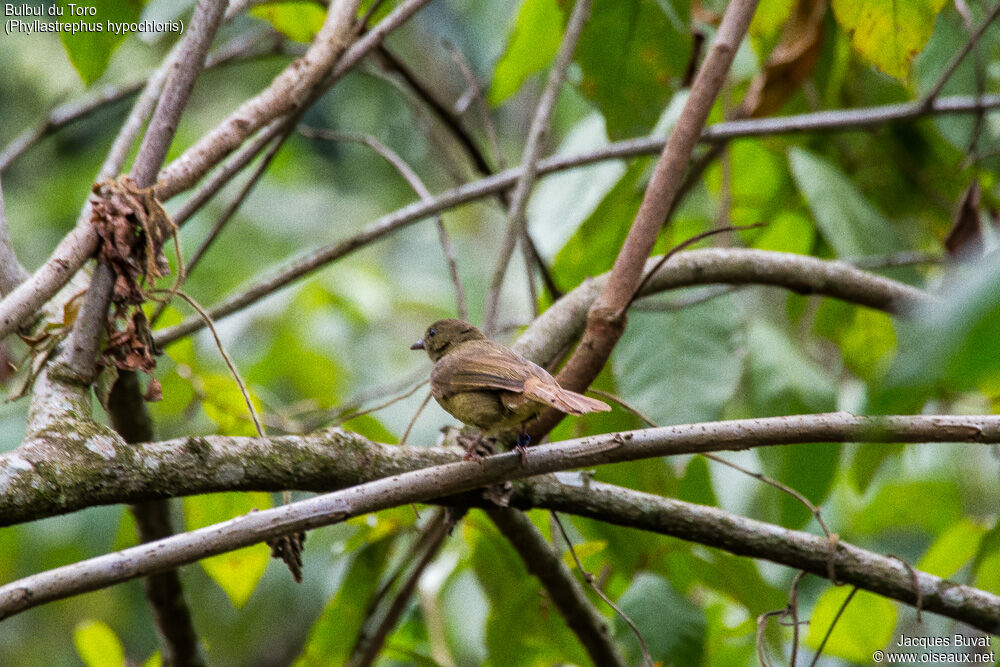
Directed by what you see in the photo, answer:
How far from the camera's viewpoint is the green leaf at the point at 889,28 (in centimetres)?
216

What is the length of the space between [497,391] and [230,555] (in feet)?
3.04

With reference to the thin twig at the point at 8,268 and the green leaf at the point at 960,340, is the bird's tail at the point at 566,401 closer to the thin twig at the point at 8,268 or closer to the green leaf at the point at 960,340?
the thin twig at the point at 8,268

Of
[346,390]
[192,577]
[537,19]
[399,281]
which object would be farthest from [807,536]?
[399,281]

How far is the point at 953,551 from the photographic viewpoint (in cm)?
279

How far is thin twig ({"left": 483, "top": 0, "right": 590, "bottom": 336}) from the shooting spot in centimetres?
259

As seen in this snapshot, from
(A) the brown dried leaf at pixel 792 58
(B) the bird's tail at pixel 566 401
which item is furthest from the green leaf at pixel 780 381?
(B) the bird's tail at pixel 566 401

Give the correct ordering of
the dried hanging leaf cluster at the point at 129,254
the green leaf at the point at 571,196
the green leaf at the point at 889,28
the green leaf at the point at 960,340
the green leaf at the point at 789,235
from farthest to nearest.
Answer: the green leaf at the point at 789,235, the green leaf at the point at 571,196, the green leaf at the point at 889,28, the dried hanging leaf cluster at the point at 129,254, the green leaf at the point at 960,340

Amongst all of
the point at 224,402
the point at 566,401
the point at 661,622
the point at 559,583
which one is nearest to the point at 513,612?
the point at 559,583

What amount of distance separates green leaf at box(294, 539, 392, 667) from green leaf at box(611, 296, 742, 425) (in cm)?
88

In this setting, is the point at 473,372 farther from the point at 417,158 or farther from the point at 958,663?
the point at 417,158

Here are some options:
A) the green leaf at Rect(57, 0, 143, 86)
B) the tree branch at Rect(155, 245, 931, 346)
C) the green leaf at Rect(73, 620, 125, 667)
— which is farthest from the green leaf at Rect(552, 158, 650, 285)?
the green leaf at Rect(73, 620, 125, 667)

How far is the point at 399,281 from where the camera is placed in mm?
8445

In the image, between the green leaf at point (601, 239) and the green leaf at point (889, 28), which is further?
the green leaf at point (601, 239)

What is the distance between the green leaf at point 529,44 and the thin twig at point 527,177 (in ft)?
1.19
